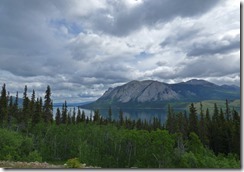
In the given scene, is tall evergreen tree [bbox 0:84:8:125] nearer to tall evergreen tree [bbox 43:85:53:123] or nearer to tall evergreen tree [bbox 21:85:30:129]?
tall evergreen tree [bbox 21:85:30:129]

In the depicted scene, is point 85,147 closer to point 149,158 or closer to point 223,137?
point 149,158

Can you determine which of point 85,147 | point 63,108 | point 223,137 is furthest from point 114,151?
point 63,108

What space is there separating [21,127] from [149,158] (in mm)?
24393

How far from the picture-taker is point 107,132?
35.4 meters

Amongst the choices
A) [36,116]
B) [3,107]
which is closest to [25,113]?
[36,116]

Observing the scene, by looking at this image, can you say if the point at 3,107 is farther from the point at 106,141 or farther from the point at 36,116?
the point at 106,141

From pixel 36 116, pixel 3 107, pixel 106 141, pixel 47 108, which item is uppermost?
pixel 3 107

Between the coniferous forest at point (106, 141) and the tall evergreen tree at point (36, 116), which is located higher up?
the tall evergreen tree at point (36, 116)

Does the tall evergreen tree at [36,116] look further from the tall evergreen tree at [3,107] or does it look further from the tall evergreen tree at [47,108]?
the tall evergreen tree at [3,107]

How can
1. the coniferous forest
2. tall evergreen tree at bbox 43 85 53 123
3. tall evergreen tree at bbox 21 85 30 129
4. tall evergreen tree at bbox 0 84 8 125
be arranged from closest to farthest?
the coniferous forest → tall evergreen tree at bbox 0 84 8 125 → tall evergreen tree at bbox 21 85 30 129 → tall evergreen tree at bbox 43 85 53 123

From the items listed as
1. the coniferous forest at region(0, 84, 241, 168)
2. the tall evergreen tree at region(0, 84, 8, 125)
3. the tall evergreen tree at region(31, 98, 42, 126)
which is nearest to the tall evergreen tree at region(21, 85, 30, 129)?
the coniferous forest at region(0, 84, 241, 168)

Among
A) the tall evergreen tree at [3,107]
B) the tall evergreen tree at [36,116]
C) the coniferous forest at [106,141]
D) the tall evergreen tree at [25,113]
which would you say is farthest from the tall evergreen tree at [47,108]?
the tall evergreen tree at [3,107]

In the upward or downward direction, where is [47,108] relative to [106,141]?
upward

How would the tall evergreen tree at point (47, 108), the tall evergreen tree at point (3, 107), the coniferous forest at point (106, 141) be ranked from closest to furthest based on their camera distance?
the coniferous forest at point (106, 141) < the tall evergreen tree at point (3, 107) < the tall evergreen tree at point (47, 108)
